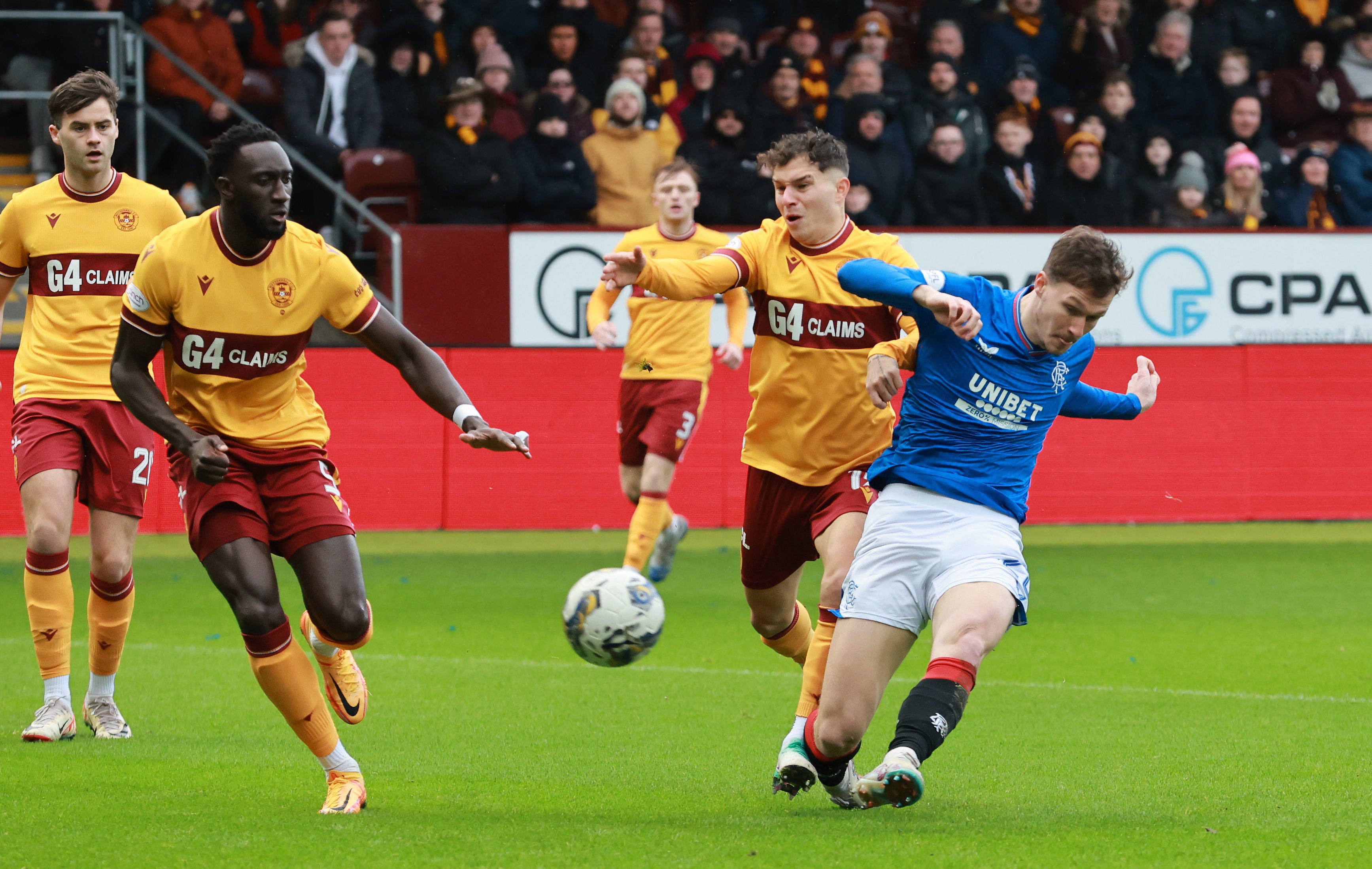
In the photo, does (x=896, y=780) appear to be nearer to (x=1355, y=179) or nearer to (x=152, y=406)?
(x=152, y=406)

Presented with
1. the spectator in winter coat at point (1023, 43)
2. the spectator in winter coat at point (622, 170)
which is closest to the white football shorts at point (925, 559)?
the spectator in winter coat at point (622, 170)

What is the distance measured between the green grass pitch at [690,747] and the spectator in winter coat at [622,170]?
509 centimetres

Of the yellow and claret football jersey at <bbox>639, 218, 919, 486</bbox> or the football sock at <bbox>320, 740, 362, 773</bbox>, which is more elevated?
the yellow and claret football jersey at <bbox>639, 218, 919, 486</bbox>

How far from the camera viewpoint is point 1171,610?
1084 cm

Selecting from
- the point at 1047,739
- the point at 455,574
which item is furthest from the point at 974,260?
the point at 1047,739

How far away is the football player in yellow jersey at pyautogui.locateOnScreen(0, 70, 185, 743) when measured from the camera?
703cm

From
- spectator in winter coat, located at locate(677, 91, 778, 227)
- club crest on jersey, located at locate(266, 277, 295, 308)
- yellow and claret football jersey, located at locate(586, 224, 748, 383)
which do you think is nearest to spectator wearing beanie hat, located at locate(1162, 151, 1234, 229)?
spectator in winter coat, located at locate(677, 91, 778, 227)

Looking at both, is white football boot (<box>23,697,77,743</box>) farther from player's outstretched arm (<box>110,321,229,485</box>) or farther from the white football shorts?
the white football shorts

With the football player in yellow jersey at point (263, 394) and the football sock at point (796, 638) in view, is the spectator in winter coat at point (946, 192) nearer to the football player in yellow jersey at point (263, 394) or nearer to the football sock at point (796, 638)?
the football sock at point (796, 638)

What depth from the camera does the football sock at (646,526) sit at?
36.6 feet

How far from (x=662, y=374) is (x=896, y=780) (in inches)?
288

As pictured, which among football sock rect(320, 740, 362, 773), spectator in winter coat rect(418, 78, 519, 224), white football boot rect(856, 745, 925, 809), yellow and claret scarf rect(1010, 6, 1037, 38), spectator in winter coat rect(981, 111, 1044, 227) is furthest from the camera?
yellow and claret scarf rect(1010, 6, 1037, 38)

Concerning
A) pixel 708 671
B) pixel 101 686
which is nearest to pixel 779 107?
pixel 708 671

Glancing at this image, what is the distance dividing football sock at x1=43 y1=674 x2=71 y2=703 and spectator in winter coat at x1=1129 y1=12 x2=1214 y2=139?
46.0 feet
